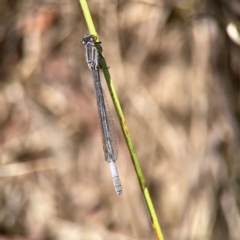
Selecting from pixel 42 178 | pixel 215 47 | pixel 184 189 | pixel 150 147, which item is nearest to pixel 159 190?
pixel 184 189

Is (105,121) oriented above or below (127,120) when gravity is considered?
below

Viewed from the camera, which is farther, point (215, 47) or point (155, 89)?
point (155, 89)

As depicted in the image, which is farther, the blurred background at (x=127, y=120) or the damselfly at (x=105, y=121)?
the blurred background at (x=127, y=120)

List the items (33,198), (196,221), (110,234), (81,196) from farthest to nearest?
1. (81,196)
2. (33,198)
3. (110,234)
4. (196,221)

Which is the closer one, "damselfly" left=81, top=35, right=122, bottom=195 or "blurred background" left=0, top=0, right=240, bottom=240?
"damselfly" left=81, top=35, right=122, bottom=195

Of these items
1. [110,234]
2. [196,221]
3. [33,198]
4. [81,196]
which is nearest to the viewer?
[196,221]

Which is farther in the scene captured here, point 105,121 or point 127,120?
point 127,120

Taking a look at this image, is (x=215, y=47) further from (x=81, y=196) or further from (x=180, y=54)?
(x=81, y=196)

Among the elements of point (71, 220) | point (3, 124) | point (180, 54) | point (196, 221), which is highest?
point (180, 54)
